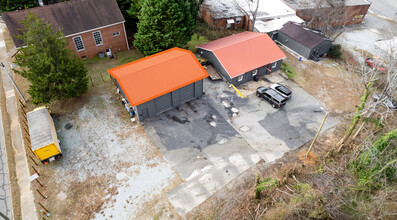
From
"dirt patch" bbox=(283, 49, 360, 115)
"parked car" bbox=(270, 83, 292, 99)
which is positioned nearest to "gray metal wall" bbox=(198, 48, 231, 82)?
"parked car" bbox=(270, 83, 292, 99)

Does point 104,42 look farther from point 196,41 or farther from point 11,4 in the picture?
point 11,4

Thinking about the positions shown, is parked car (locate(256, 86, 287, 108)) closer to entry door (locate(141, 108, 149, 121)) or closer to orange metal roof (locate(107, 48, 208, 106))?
orange metal roof (locate(107, 48, 208, 106))

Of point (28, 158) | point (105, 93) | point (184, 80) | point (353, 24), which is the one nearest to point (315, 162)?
point (184, 80)

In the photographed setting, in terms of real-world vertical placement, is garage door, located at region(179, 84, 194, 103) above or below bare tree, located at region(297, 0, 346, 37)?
below

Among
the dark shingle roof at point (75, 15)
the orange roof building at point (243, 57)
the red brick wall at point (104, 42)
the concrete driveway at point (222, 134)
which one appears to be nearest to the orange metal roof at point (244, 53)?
the orange roof building at point (243, 57)

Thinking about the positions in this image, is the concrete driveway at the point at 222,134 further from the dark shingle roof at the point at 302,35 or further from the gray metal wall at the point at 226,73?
the dark shingle roof at the point at 302,35

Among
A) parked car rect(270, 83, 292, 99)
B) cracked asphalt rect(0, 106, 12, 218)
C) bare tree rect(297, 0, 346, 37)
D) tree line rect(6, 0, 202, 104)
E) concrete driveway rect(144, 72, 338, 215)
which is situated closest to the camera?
cracked asphalt rect(0, 106, 12, 218)

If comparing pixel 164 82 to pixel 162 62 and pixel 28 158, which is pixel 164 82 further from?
pixel 28 158
